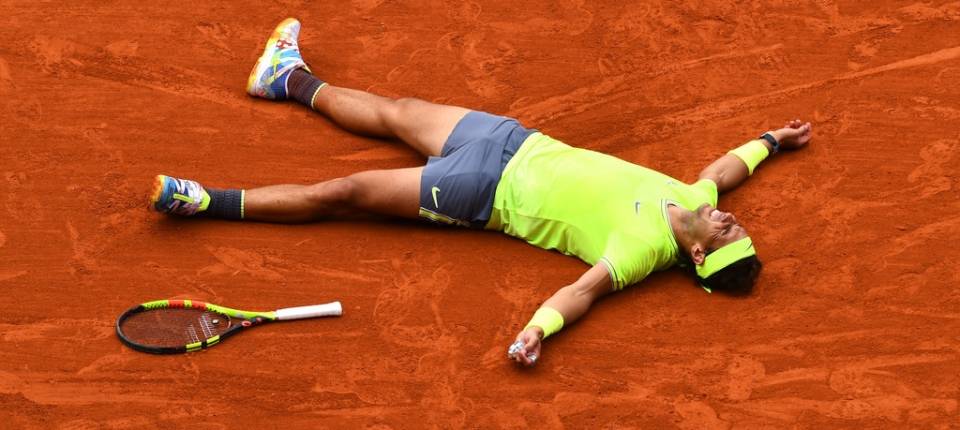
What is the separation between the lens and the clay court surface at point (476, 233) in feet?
23.6

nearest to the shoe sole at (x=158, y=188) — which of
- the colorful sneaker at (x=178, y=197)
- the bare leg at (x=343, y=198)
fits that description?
the colorful sneaker at (x=178, y=197)

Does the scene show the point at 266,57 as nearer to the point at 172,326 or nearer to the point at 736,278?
the point at 172,326

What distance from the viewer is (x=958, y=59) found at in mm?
9422

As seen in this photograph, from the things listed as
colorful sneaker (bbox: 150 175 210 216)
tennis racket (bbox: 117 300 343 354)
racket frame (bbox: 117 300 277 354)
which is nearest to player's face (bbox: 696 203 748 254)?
tennis racket (bbox: 117 300 343 354)

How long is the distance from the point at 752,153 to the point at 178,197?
3293 millimetres

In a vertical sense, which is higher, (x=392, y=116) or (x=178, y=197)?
(x=178, y=197)

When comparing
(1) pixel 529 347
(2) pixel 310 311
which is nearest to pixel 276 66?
(2) pixel 310 311

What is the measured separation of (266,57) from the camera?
29.8 feet

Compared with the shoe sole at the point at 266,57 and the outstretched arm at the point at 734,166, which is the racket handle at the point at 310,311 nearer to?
the shoe sole at the point at 266,57

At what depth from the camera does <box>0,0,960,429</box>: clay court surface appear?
7203 mm

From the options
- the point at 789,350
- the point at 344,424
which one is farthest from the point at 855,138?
the point at 344,424

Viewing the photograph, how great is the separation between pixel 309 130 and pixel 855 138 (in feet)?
10.9

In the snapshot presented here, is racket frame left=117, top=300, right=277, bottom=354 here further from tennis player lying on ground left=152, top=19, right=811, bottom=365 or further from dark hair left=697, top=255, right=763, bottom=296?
dark hair left=697, top=255, right=763, bottom=296

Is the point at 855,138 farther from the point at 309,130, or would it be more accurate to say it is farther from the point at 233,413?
the point at 233,413
